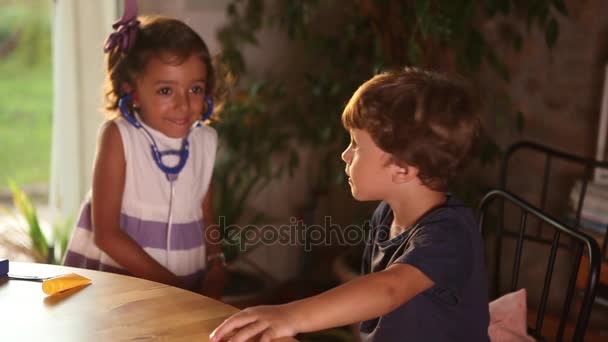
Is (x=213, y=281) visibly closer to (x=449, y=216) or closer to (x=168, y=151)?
(x=168, y=151)

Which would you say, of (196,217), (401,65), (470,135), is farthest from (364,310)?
(401,65)

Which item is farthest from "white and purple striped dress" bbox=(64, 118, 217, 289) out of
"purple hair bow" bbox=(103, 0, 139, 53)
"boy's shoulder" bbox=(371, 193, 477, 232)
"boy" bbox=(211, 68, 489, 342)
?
"boy's shoulder" bbox=(371, 193, 477, 232)

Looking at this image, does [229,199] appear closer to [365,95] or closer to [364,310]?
[365,95]

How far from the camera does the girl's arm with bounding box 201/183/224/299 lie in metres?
1.90

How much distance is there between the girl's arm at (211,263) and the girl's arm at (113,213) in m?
0.14

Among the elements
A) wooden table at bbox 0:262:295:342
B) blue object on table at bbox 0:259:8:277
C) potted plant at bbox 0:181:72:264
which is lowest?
potted plant at bbox 0:181:72:264

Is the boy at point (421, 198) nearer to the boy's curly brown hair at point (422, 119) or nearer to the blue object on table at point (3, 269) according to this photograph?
the boy's curly brown hair at point (422, 119)

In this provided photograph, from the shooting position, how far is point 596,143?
2578 mm

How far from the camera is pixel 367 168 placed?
1.37 meters

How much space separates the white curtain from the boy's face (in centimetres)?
148

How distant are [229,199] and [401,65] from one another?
778 millimetres

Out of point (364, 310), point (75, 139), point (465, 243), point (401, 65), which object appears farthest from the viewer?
point (75, 139)

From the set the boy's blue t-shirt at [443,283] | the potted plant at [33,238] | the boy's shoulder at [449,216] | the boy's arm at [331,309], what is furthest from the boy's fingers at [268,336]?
the potted plant at [33,238]

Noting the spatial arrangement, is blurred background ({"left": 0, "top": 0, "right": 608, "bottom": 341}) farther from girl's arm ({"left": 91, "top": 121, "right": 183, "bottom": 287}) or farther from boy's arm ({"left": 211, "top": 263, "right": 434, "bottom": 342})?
boy's arm ({"left": 211, "top": 263, "right": 434, "bottom": 342})
